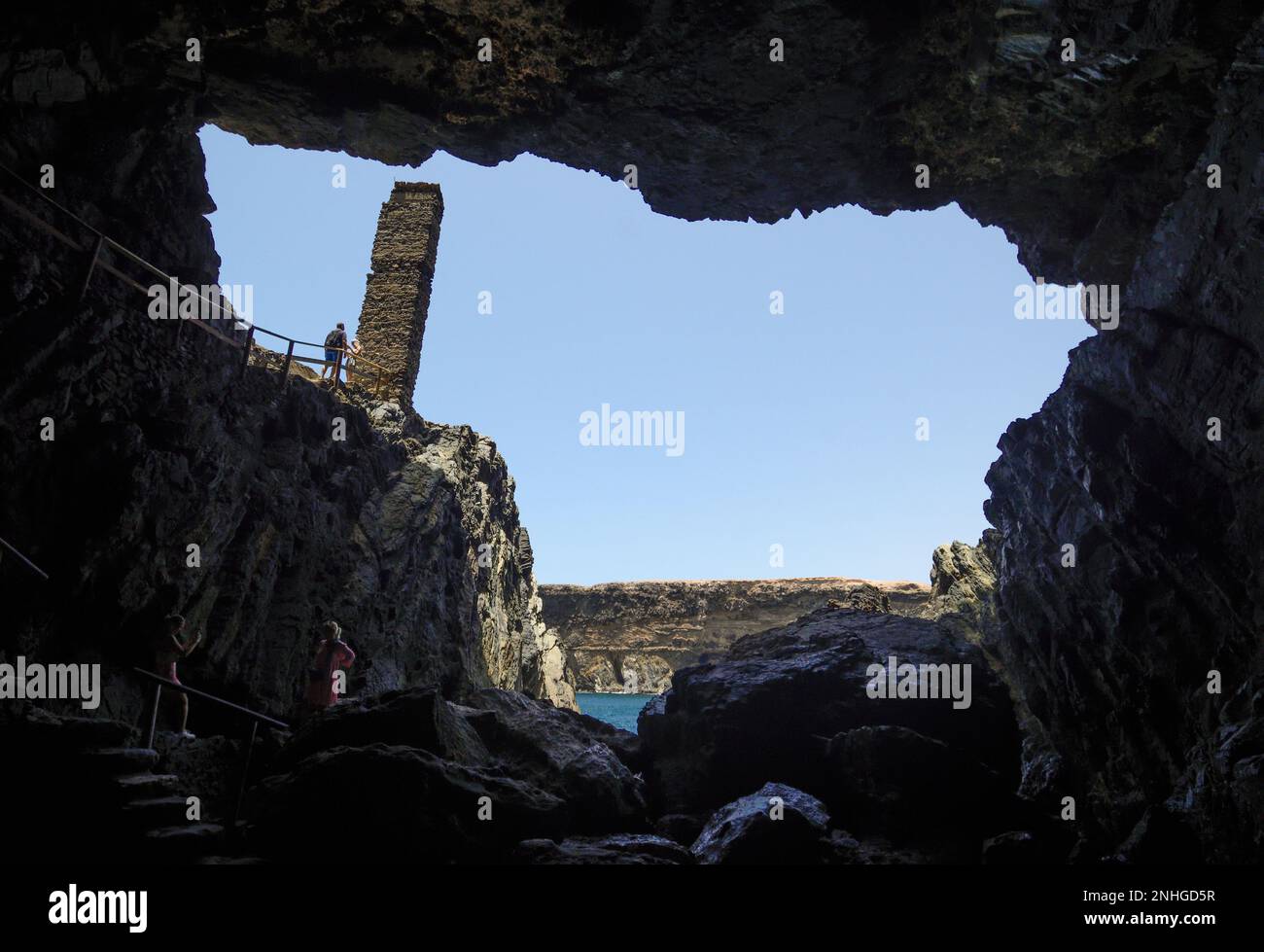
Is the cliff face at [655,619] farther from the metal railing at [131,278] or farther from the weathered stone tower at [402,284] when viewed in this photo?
the metal railing at [131,278]

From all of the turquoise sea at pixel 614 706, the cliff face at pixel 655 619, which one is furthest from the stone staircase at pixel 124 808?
the cliff face at pixel 655 619

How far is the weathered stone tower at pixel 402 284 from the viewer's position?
1795 centimetres

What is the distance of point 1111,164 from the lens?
10.2m

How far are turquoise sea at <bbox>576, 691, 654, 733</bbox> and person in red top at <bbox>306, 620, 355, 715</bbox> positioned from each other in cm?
2509

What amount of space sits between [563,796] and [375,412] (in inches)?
423

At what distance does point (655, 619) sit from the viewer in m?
57.0

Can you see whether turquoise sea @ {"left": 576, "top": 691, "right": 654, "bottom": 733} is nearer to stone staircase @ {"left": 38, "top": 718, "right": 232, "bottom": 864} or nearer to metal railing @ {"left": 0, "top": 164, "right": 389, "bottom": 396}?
metal railing @ {"left": 0, "top": 164, "right": 389, "bottom": 396}

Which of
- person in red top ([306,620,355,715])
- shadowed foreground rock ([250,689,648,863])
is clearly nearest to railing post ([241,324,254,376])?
person in red top ([306,620,355,715])

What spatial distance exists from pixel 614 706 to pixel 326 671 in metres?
39.1

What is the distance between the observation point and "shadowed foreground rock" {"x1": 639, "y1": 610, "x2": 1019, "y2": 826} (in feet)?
35.4

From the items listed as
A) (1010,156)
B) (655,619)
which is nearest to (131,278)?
(1010,156)

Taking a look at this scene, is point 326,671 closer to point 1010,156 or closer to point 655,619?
point 1010,156
